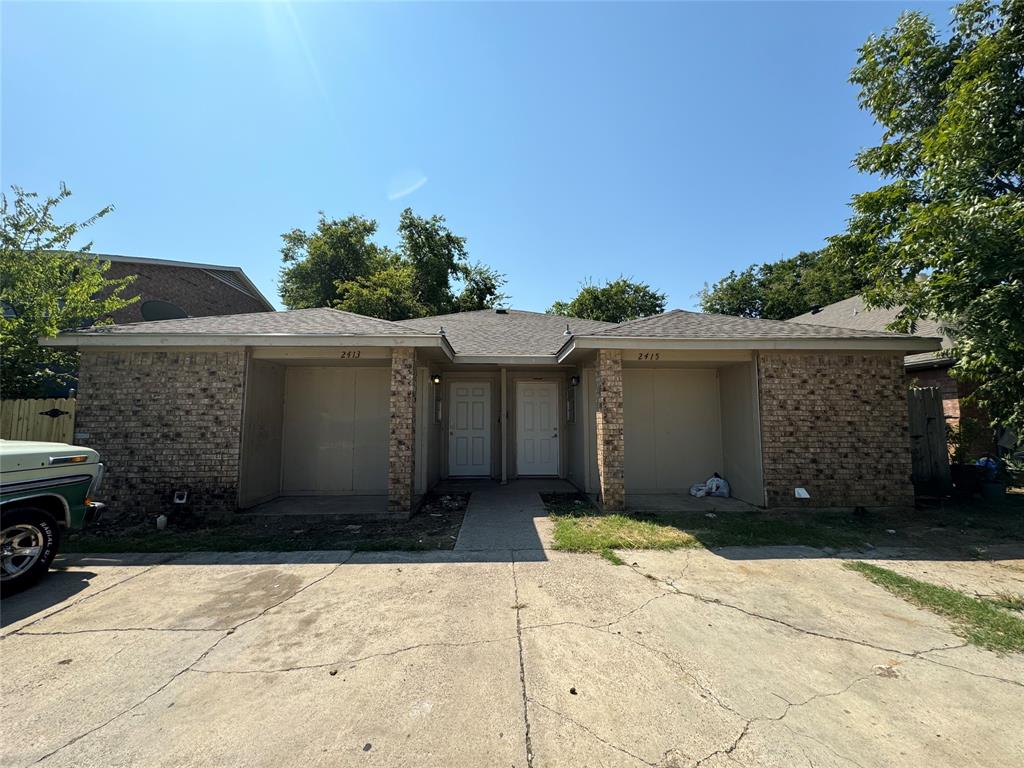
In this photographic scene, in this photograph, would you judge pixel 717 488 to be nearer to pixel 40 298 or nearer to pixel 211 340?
pixel 211 340

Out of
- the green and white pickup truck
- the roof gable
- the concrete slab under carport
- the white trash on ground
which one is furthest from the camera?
the roof gable

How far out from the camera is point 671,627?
3230 millimetres

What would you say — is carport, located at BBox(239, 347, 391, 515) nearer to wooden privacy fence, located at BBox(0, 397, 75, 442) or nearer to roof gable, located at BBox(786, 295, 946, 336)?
wooden privacy fence, located at BBox(0, 397, 75, 442)

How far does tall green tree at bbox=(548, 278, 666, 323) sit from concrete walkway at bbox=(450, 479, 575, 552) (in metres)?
20.9

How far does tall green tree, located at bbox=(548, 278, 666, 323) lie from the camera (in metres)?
28.4

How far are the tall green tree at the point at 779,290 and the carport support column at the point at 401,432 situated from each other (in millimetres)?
26671

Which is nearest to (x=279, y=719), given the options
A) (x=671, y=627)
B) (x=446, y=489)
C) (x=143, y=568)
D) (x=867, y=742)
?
(x=671, y=627)

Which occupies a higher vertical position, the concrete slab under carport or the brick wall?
the brick wall

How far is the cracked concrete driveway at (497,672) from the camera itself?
2041mm

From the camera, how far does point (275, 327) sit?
6715mm

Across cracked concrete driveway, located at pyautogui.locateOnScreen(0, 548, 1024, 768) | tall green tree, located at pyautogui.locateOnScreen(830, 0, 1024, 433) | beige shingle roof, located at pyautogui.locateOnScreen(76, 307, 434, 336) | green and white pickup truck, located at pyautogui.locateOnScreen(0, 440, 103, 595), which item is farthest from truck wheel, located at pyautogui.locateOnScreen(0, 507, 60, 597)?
tall green tree, located at pyautogui.locateOnScreen(830, 0, 1024, 433)

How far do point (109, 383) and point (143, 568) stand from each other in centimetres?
348

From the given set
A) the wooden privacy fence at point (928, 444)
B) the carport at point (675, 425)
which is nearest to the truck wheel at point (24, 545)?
the carport at point (675, 425)

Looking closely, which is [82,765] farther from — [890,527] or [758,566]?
[890,527]
